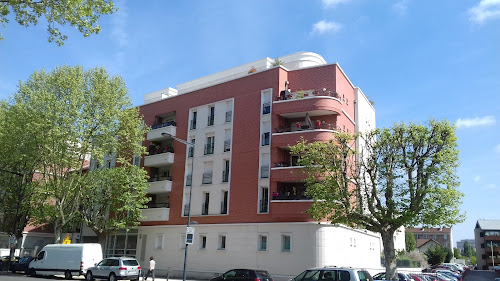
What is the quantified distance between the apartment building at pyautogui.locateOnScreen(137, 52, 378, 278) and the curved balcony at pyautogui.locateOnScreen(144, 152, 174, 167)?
0.37 feet

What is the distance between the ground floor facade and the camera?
94.9 ft

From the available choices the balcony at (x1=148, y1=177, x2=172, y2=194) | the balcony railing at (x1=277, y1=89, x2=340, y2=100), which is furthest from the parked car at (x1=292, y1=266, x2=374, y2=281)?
the balcony at (x1=148, y1=177, x2=172, y2=194)

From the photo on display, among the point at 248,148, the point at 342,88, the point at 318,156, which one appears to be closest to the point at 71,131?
the point at 248,148

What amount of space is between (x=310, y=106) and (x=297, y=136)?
251 cm

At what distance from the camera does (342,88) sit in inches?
1379

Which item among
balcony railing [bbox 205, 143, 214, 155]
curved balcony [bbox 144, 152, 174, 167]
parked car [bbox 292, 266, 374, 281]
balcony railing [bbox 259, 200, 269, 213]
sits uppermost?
balcony railing [bbox 205, 143, 214, 155]

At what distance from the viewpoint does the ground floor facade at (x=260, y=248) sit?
2894 centimetres

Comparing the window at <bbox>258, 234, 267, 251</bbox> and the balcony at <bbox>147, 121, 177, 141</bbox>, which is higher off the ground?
the balcony at <bbox>147, 121, 177, 141</bbox>

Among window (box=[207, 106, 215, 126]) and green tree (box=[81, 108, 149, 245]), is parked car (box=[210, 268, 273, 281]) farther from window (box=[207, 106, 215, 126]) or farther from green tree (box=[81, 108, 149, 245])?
window (box=[207, 106, 215, 126])

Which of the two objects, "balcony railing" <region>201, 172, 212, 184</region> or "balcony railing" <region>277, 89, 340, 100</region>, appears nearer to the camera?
"balcony railing" <region>277, 89, 340, 100</region>

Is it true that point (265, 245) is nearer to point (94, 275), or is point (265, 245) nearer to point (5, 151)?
point (94, 275)

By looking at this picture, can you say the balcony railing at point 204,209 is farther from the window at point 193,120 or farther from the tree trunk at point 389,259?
the tree trunk at point 389,259

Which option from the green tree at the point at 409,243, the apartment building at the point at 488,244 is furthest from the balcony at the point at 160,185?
the apartment building at the point at 488,244

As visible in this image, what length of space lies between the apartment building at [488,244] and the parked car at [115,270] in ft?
337
